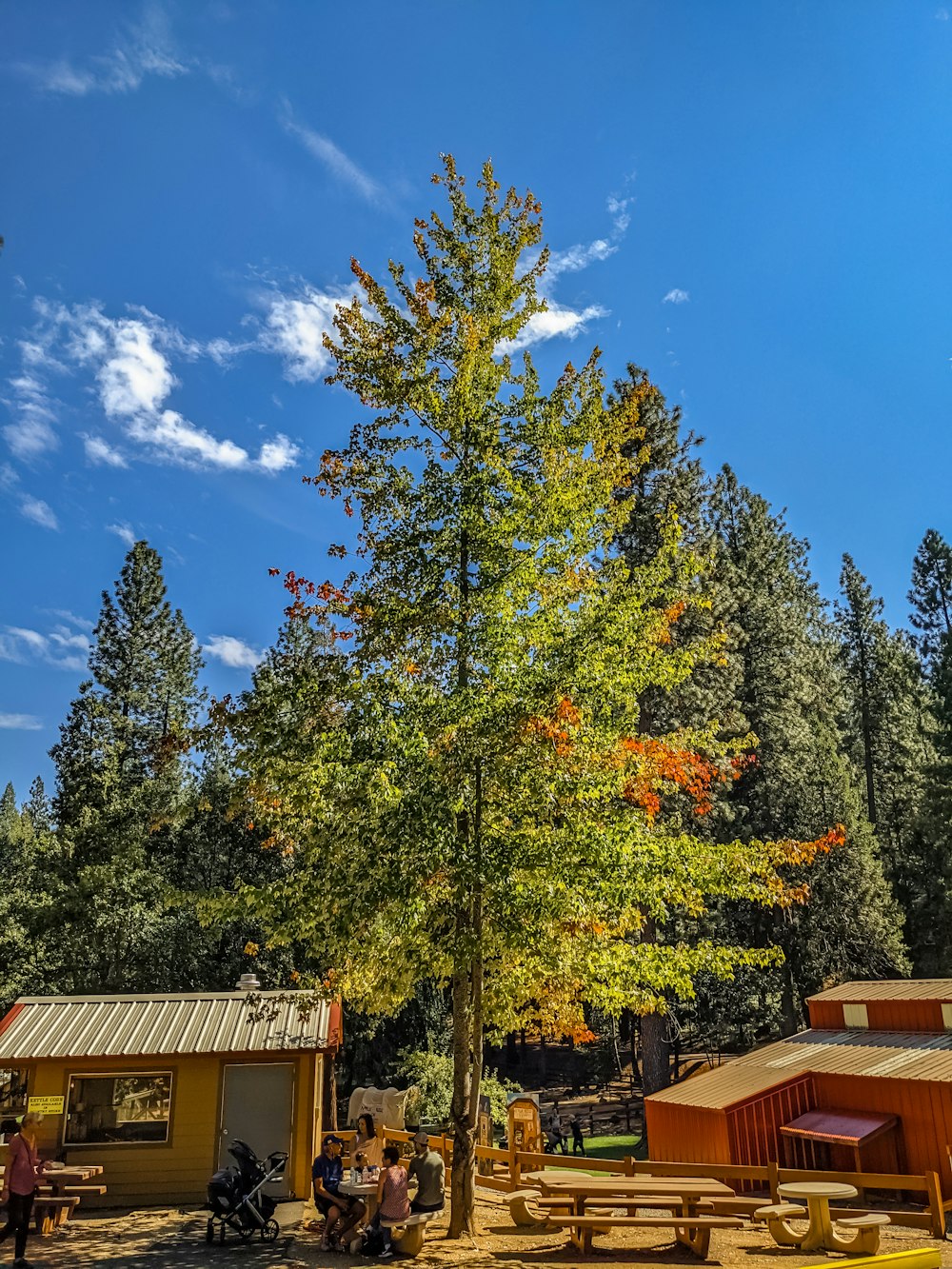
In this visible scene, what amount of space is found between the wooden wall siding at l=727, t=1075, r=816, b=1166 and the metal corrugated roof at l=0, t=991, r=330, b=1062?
23.3 ft

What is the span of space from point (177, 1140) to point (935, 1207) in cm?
1084

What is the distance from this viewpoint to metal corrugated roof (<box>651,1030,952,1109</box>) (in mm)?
14555

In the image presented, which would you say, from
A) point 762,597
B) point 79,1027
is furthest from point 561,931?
point 762,597

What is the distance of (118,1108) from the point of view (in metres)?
13.9

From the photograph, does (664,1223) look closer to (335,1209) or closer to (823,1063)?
(335,1209)

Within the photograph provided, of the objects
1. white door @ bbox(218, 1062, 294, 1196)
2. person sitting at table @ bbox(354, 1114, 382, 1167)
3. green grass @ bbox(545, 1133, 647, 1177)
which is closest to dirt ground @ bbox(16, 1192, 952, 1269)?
person sitting at table @ bbox(354, 1114, 382, 1167)

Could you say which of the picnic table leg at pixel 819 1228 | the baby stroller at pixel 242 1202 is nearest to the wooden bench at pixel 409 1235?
the baby stroller at pixel 242 1202

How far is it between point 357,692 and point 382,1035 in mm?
22295

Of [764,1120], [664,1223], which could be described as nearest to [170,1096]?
[664,1223]

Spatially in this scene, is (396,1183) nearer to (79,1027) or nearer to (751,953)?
→ (751,953)

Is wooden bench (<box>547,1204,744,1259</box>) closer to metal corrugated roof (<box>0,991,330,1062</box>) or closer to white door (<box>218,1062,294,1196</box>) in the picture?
metal corrugated roof (<box>0,991,330,1062</box>)

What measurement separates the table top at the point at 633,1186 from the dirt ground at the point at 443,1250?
0.61 metres

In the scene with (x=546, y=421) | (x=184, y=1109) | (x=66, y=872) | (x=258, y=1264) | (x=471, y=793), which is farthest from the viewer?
(x=66, y=872)

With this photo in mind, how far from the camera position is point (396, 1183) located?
33.6 ft
